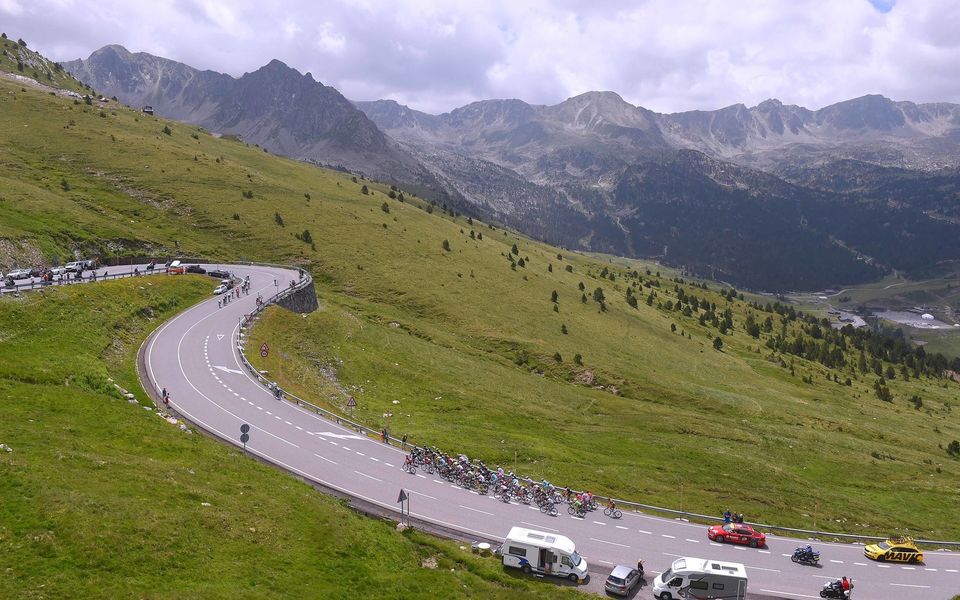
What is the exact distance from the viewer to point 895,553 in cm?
3900

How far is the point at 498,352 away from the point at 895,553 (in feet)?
182

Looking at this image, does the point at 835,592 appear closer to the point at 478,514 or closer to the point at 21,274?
the point at 478,514

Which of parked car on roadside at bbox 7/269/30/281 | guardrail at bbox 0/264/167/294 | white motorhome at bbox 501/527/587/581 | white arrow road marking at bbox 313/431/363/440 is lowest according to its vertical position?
white arrow road marking at bbox 313/431/363/440

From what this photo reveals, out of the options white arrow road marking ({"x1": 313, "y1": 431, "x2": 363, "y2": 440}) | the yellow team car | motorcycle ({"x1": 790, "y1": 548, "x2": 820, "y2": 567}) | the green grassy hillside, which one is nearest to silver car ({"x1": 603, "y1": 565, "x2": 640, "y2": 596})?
motorcycle ({"x1": 790, "y1": 548, "x2": 820, "y2": 567})

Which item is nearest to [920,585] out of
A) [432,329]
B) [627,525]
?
[627,525]

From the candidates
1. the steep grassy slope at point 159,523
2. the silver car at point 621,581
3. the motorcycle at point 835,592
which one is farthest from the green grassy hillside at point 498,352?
the steep grassy slope at point 159,523

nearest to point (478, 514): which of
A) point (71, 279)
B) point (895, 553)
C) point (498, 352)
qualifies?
point (895, 553)

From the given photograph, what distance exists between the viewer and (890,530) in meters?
47.4

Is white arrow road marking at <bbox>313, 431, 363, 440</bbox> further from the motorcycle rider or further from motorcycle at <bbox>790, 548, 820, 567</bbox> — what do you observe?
the motorcycle rider

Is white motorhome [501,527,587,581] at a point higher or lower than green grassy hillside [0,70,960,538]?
lower

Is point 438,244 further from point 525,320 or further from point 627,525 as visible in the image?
point 627,525

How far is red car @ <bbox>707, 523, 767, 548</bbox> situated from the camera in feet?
126

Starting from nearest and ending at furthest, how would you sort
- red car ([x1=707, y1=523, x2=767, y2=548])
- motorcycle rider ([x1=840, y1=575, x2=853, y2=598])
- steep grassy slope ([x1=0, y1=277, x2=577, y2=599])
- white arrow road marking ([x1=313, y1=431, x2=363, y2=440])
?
steep grassy slope ([x1=0, y1=277, x2=577, y2=599]) → motorcycle rider ([x1=840, y1=575, x2=853, y2=598]) → red car ([x1=707, y1=523, x2=767, y2=548]) → white arrow road marking ([x1=313, y1=431, x2=363, y2=440])

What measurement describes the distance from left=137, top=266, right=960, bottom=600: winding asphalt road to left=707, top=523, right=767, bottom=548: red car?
2.04 ft
